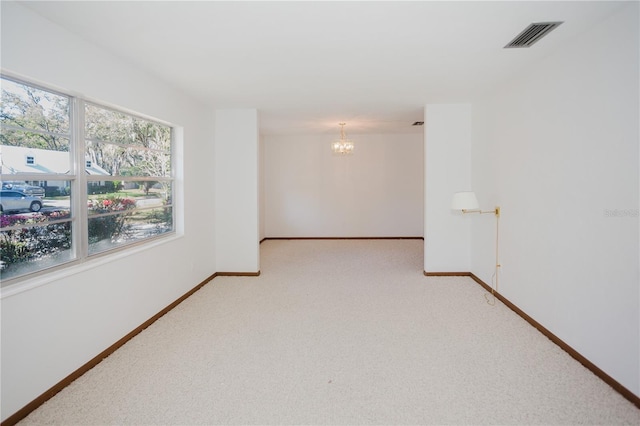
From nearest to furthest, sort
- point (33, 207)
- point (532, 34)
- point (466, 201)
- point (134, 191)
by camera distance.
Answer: point (33, 207) → point (532, 34) → point (134, 191) → point (466, 201)

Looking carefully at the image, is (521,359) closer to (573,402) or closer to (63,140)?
(573,402)

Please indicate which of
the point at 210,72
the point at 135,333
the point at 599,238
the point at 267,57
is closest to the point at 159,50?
the point at 210,72

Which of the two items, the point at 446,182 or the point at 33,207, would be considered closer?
the point at 33,207

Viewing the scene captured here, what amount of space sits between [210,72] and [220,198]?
2.25 metres

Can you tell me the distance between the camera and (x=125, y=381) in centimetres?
247

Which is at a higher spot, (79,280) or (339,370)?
(79,280)

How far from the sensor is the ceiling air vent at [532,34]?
8.27 feet

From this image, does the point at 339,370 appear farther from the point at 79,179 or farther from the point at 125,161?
the point at 125,161

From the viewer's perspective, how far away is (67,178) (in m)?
2.60

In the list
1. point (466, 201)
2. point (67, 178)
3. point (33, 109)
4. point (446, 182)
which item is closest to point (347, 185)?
point (446, 182)

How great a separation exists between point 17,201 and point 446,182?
16.2 ft

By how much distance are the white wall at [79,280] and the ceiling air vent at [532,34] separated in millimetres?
3451

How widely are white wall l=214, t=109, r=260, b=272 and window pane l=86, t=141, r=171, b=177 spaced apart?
1.17m

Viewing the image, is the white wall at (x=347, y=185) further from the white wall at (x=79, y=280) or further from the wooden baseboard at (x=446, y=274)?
the white wall at (x=79, y=280)
